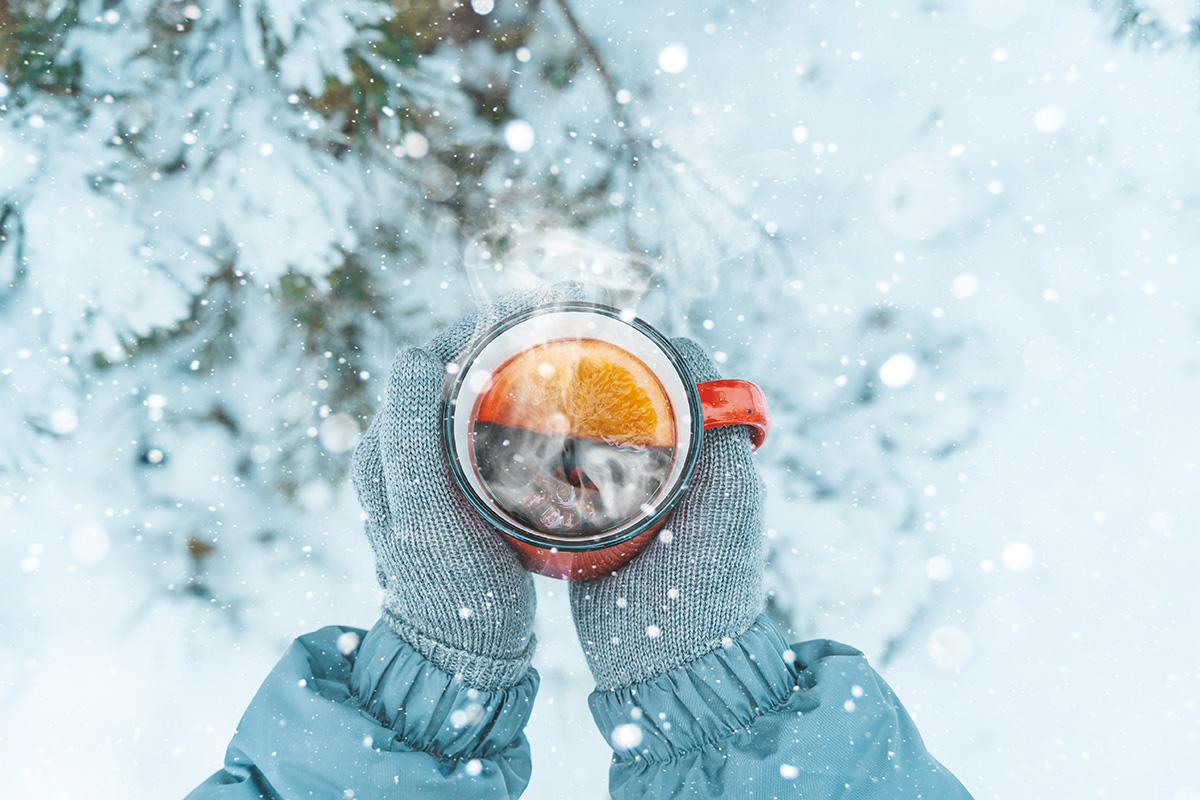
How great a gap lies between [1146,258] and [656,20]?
0.96m

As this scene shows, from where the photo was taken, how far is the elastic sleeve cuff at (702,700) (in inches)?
29.5

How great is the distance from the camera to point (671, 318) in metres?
1.12

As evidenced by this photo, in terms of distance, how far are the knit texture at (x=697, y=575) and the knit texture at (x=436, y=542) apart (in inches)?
5.3

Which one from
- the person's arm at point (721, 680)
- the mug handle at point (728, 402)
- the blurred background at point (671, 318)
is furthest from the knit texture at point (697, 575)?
the blurred background at point (671, 318)

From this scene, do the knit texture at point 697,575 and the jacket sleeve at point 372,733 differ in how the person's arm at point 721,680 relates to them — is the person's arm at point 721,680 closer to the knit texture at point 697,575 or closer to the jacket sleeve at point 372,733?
the knit texture at point 697,575

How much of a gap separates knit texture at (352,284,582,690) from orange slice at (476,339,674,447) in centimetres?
11

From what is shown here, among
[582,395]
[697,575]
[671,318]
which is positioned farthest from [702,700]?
[671,318]

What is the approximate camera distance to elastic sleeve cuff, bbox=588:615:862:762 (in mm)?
750

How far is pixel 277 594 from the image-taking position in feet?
3.67

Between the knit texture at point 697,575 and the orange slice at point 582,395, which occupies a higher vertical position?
the orange slice at point 582,395

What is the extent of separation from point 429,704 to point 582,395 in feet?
1.34

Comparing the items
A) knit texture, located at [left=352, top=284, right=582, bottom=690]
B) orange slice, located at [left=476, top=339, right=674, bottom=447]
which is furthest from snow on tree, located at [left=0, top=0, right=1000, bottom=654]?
orange slice, located at [left=476, top=339, right=674, bottom=447]

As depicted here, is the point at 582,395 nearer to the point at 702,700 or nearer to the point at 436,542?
the point at 436,542

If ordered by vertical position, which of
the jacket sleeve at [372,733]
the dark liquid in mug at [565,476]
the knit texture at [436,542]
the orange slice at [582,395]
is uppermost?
the orange slice at [582,395]
